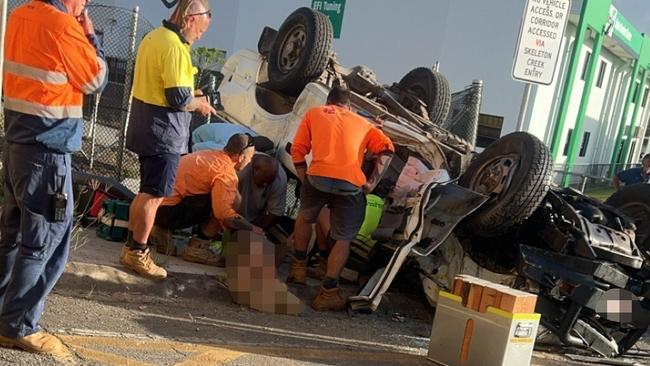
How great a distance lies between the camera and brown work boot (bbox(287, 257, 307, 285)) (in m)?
5.38

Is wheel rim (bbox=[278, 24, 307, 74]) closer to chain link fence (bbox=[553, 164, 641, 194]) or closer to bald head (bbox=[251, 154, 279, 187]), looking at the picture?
bald head (bbox=[251, 154, 279, 187])

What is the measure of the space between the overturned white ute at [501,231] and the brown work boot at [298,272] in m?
0.48

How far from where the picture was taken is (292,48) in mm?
7395

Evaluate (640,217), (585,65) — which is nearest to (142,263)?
(640,217)

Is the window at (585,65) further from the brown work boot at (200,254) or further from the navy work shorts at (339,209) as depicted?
the brown work boot at (200,254)

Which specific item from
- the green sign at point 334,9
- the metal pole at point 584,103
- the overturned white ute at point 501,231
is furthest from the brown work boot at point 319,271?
the green sign at point 334,9

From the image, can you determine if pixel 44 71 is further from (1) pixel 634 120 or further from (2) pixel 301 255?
(1) pixel 634 120

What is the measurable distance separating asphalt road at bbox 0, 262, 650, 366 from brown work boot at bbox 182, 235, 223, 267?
0.35 m

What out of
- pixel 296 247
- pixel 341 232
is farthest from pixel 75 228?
pixel 341 232

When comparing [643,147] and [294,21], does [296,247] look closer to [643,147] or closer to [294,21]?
[294,21]

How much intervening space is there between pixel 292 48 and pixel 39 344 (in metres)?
4.79

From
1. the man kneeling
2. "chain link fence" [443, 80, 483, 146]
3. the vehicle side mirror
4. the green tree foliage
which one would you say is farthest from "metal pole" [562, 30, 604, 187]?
the man kneeling

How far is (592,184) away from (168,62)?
18851 mm

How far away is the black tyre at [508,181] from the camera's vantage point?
487 centimetres
